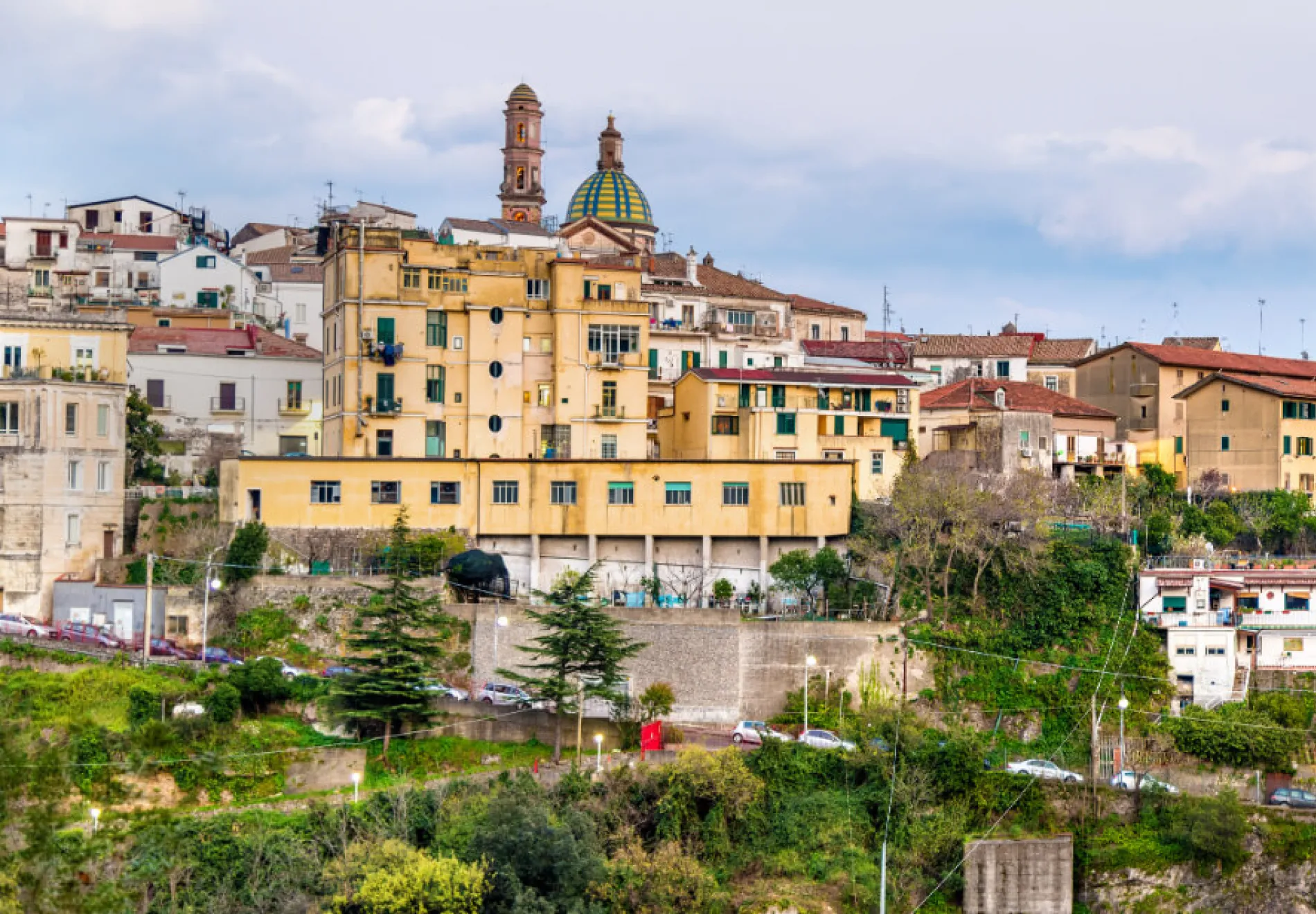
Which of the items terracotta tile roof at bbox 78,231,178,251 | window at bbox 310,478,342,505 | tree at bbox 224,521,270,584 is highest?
terracotta tile roof at bbox 78,231,178,251

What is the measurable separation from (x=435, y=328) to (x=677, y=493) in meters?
10.1

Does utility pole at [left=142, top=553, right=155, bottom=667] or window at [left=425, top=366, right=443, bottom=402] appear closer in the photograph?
utility pole at [left=142, top=553, right=155, bottom=667]

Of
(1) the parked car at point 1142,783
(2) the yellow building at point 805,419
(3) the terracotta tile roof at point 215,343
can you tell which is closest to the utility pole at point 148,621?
(3) the terracotta tile roof at point 215,343

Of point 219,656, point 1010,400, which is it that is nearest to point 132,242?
point 219,656

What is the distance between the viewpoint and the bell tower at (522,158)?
297 feet

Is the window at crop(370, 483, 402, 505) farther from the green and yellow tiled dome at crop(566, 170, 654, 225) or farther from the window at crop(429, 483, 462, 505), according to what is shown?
the green and yellow tiled dome at crop(566, 170, 654, 225)

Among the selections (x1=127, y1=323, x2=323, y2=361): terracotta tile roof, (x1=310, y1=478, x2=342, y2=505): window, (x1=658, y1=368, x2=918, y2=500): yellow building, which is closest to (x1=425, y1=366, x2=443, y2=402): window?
(x1=310, y1=478, x2=342, y2=505): window

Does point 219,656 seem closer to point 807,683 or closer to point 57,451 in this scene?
point 57,451

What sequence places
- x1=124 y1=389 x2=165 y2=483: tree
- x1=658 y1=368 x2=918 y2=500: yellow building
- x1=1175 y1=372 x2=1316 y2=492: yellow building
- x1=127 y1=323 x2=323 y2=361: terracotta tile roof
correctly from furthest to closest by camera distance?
Answer: x1=127 y1=323 x2=323 y2=361: terracotta tile roof
x1=1175 y1=372 x2=1316 y2=492: yellow building
x1=124 y1=389 x2=165 y2=483: tree
x1=658 y1=368 x2=918 y2=500: yellow building

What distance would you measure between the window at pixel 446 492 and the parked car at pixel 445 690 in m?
7.80

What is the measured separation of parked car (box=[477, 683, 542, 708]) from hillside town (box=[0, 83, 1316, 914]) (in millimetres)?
130

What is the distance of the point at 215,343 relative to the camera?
72812 millimetres

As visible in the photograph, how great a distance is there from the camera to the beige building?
5825 centimetres

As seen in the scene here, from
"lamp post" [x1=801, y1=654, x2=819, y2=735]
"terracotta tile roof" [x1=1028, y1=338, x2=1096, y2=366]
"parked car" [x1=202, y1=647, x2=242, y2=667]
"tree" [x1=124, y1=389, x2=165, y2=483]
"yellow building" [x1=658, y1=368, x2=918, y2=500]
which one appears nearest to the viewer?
"lamp post" [x1=801, y1=654, x2=819, y2=735]
